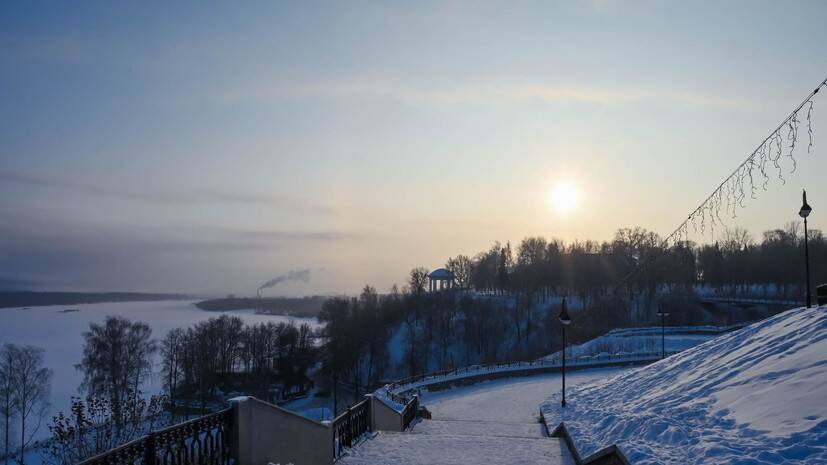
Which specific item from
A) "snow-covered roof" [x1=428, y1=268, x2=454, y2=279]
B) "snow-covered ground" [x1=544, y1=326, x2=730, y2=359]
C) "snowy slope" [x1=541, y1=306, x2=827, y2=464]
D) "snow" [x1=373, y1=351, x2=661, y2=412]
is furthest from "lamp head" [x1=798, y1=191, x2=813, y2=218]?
"snow-covered roof" [x1=428, y1=268, x2=454, y2=279]

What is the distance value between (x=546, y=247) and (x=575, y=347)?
5965cm

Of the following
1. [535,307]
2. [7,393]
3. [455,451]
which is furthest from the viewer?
[535,307]

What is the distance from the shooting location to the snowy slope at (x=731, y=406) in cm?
665

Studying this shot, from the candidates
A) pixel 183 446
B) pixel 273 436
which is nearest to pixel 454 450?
pixel 273 436

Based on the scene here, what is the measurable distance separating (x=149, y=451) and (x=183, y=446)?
24.4 inches

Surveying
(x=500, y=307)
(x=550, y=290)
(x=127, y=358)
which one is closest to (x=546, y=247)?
(x=550, y=290)

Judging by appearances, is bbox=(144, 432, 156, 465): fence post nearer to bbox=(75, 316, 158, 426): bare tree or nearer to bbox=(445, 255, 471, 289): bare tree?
bbox=(75, 316, 158, 426): bare tree

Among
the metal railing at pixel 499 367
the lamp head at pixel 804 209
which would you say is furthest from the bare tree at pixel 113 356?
the lamp head at pixel 804 209

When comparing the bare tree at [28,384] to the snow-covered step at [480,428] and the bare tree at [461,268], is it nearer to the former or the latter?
the snow-covered step at [480,428]

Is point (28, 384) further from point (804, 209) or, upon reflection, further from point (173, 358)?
point (804, 209)

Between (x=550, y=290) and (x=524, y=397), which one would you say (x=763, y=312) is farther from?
(x=524, y=397)

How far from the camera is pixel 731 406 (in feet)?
27.7

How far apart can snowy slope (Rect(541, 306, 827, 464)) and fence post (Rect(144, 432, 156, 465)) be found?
6.51m

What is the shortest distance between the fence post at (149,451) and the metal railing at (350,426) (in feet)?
13.6
